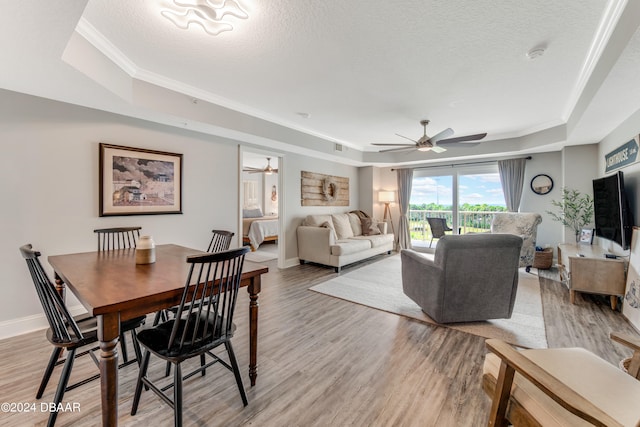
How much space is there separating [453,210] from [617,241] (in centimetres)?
336

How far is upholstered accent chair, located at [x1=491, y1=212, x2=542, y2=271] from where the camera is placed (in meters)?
4.80

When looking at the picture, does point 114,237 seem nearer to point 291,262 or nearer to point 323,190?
point 291,262

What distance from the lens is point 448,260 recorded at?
8.45ft

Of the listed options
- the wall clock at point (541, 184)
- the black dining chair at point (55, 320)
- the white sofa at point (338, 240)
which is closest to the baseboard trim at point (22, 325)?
the black dining chair at point (55, 320)

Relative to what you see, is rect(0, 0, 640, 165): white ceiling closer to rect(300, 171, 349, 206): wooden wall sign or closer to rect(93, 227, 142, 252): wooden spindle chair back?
rect(93, 227, 142, 252): wooden spindle chair back

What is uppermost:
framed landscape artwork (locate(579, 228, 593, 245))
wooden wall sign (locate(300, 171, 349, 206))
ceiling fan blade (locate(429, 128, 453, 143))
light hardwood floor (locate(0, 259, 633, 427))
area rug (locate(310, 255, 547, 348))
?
ceiling fan blade (locate(429, 128, 453, 143))

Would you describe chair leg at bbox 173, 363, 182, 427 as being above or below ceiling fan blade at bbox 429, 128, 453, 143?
below

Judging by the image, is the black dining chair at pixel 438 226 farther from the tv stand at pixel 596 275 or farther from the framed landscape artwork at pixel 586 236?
the tv stand at pixel 596 275

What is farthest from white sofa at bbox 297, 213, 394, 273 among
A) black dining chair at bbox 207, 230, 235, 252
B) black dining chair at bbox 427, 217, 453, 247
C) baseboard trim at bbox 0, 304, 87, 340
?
baseboard trim at bbox 0, 304, 87, 340

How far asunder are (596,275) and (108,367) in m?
4.58

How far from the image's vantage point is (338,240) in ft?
18.0

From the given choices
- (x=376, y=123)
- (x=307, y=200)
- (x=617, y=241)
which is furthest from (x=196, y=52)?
(x=617, y=241)

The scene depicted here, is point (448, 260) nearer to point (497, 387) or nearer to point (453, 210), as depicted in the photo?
point (497, 387)

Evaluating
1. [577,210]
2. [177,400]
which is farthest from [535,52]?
[177,400]
